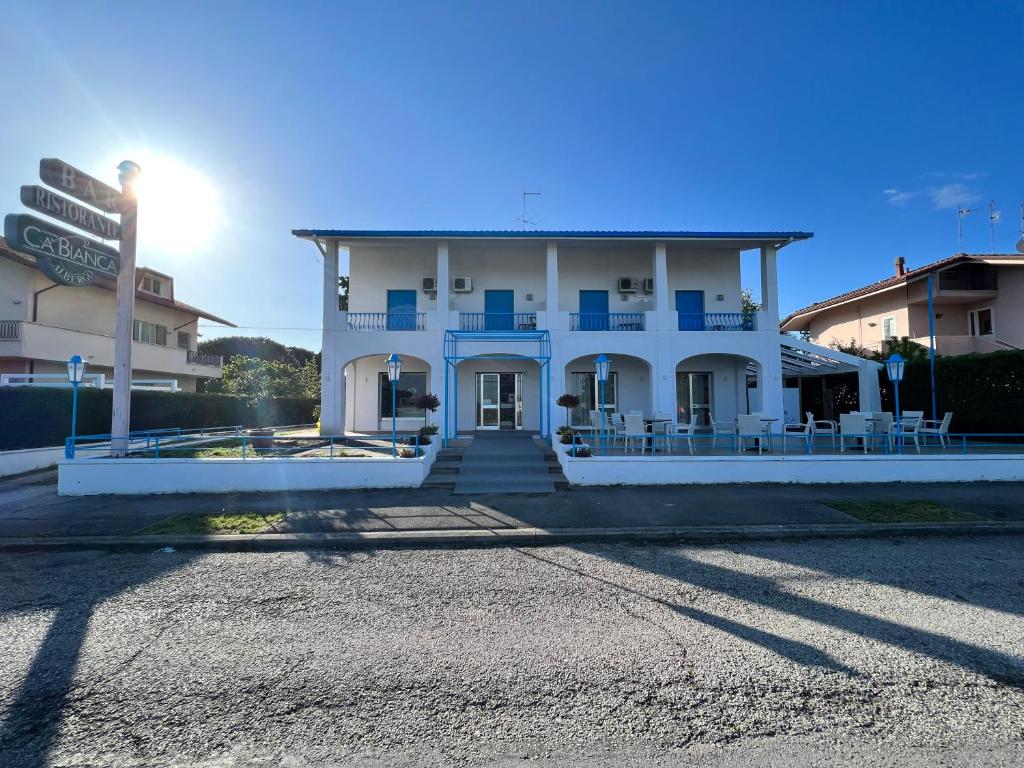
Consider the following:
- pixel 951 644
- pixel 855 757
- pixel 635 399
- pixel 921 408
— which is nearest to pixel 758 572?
pixel 951 644

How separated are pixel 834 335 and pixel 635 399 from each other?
18565 mm

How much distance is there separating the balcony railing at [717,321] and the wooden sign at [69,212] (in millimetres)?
15649

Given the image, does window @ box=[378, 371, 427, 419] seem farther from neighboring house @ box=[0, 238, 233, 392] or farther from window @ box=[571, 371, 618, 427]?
neighboring house @ box=[0, 238, 233, 392]

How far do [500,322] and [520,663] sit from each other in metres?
14.4

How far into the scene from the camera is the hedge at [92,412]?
12.8m

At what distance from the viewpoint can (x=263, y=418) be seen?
25.0m

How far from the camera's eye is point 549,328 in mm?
15266

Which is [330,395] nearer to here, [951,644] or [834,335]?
[951,644]

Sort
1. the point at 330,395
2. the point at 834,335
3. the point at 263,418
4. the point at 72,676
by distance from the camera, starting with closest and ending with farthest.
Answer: the point at 72,676, the point at 330,395, the point at 263,418, the point at 834,335

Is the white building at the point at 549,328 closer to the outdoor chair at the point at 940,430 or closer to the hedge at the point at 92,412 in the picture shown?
the outdoor chair at the point at 940,430

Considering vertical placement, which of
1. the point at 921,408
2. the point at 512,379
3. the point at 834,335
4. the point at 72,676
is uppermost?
the point at 834,335

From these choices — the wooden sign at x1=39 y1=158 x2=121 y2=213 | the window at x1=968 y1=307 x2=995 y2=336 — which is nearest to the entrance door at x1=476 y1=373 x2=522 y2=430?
the wooden sign at x1=39 y1=158 x2=121 y2=213

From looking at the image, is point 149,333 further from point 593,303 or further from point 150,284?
point 593,303

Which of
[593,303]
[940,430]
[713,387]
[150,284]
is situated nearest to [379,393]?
[593,303]
